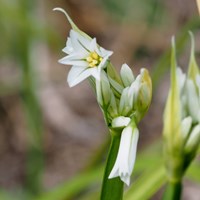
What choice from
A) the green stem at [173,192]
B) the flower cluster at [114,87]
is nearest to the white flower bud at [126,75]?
the flower cluster at [114,87]

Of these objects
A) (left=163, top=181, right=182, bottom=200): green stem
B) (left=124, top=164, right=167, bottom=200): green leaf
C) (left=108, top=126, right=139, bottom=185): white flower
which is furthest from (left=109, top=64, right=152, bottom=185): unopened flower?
(left=124, top=164, right=167, bottom=200): green leaf

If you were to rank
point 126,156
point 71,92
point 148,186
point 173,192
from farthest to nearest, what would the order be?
point 71,92, point 148,186, point 173,192, point 126,156

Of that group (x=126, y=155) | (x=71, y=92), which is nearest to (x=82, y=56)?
(x=126, y=155)

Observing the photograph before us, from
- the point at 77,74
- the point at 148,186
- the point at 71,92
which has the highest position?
the point at 77,74

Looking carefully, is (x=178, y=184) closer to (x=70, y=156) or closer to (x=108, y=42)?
(x=70, y=156)

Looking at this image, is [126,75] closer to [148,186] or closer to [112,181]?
[112,181]

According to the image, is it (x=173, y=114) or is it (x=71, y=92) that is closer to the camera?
(x=173, y=114)

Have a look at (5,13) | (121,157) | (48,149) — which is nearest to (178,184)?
(121,157)

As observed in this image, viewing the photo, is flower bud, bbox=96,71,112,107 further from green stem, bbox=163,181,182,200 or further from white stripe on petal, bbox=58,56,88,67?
green stem, bbox=163,181,182,200
